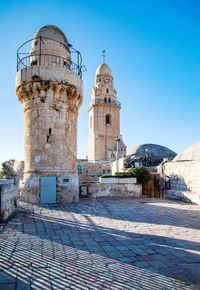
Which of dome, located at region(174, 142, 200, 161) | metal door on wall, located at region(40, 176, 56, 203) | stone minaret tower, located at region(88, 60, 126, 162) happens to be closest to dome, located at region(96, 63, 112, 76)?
stone minaret tower, located at region(88, 60, 126, 162)

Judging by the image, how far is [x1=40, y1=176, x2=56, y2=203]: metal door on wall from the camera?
437 inches

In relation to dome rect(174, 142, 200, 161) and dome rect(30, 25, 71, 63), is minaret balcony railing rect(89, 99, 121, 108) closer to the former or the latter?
dome rect(174, 142, 200, 161)

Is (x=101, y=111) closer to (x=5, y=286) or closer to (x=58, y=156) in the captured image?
(x=58, y=156)

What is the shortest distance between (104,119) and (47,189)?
2991 cm

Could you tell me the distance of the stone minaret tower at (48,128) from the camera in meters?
11.3

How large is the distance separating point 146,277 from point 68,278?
1.31 metres

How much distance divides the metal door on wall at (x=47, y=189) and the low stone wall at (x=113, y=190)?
9.72ft

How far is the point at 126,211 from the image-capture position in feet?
29.9

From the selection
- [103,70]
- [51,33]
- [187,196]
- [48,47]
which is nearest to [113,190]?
[187,196]

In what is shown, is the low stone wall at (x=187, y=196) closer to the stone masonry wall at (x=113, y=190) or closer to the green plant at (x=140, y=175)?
the green plant at (x=140, y=175)

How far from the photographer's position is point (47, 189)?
1119 centimetres

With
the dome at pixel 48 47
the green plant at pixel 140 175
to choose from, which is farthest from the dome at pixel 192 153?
the dome at pixel 48 47

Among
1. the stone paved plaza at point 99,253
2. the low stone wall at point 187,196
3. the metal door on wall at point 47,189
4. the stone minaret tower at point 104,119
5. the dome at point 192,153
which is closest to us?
Result: the stone paved plaza at point 99,253

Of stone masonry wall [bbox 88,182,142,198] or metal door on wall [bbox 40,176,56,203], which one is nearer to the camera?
metal door on wall [bbox 40,176,56,203]
